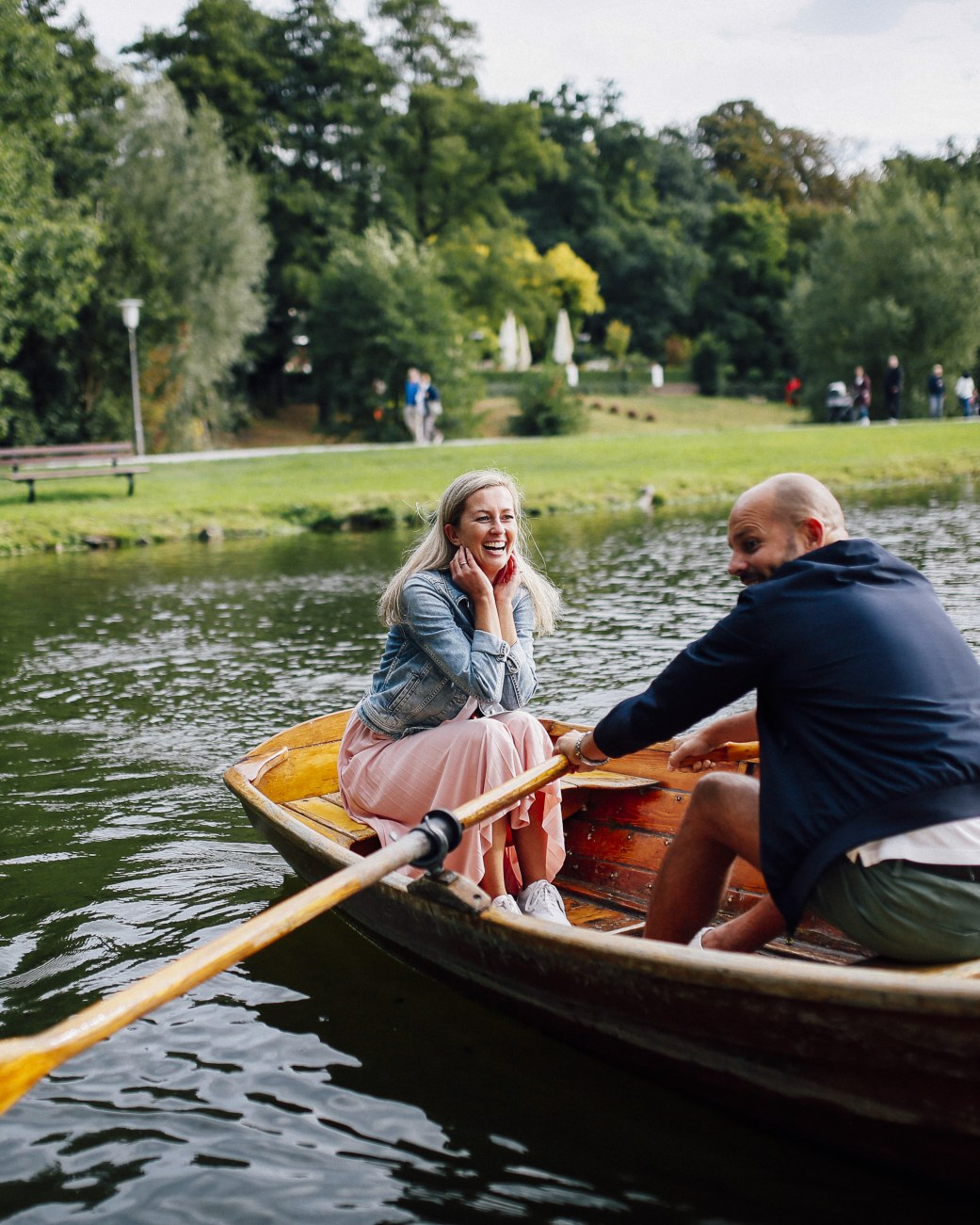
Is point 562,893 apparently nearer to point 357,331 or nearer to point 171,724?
point 171,724

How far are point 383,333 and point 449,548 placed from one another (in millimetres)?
30472

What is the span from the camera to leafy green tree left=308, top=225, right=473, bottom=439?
3381cm

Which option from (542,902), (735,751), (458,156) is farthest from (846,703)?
(458,156)

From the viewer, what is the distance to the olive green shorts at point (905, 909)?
2895 mm

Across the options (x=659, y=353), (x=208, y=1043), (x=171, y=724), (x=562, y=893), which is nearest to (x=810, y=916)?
(x=562, y=893)

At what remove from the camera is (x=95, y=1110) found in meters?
3.61

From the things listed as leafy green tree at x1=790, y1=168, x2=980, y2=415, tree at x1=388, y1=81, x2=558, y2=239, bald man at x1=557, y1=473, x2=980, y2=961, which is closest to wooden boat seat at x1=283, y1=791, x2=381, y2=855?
bald man at x1=557, y1=473, x2=980, y2=961

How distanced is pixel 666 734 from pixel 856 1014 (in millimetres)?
884

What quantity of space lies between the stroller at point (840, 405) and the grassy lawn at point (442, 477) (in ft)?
13.6

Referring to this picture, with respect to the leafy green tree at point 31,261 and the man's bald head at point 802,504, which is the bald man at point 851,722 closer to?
the man's bald head at point 802,504

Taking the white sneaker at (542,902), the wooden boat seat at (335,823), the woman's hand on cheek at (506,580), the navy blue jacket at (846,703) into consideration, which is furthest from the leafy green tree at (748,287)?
the navy blue jacket at (846,703)

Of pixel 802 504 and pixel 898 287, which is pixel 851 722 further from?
pixel 898 287

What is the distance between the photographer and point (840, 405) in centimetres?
3475

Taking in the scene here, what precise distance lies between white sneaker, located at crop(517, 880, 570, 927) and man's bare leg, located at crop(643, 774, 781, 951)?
0.55 metres
